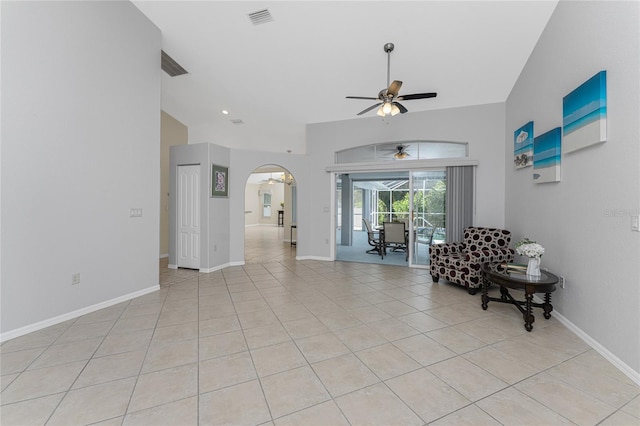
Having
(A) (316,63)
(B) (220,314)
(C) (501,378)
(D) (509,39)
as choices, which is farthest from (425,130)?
(B) (220,314)

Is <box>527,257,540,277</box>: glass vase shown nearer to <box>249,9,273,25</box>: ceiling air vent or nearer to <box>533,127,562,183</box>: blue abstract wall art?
<box>533,127,562,183</box>: blue abstract wall art

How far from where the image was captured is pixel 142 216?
377 cm

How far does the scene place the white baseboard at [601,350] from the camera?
1955 mm

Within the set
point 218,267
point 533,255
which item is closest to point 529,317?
point 533,255

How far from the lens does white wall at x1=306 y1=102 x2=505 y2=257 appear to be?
5012mm

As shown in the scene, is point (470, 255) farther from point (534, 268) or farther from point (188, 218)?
point (188, 218)

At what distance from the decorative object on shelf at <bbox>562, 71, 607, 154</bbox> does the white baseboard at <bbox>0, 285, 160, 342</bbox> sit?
5330mm

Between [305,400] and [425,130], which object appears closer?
[305,400]

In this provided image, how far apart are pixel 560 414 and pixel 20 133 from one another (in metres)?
4.68

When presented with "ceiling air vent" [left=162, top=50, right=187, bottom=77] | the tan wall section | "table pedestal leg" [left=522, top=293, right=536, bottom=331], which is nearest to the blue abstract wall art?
"table pedestal leg" [left=522, top=293, right=536, bottom=331]

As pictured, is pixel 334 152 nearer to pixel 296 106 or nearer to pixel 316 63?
pixel 296 106

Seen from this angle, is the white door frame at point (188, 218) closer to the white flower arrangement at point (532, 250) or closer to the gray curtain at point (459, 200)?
the gray curtain at point (459, 200)

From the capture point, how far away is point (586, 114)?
2443 mm

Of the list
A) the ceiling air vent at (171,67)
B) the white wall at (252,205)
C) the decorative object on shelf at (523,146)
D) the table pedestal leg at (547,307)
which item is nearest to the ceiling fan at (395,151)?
the decorative object on shelf at (523,146)
